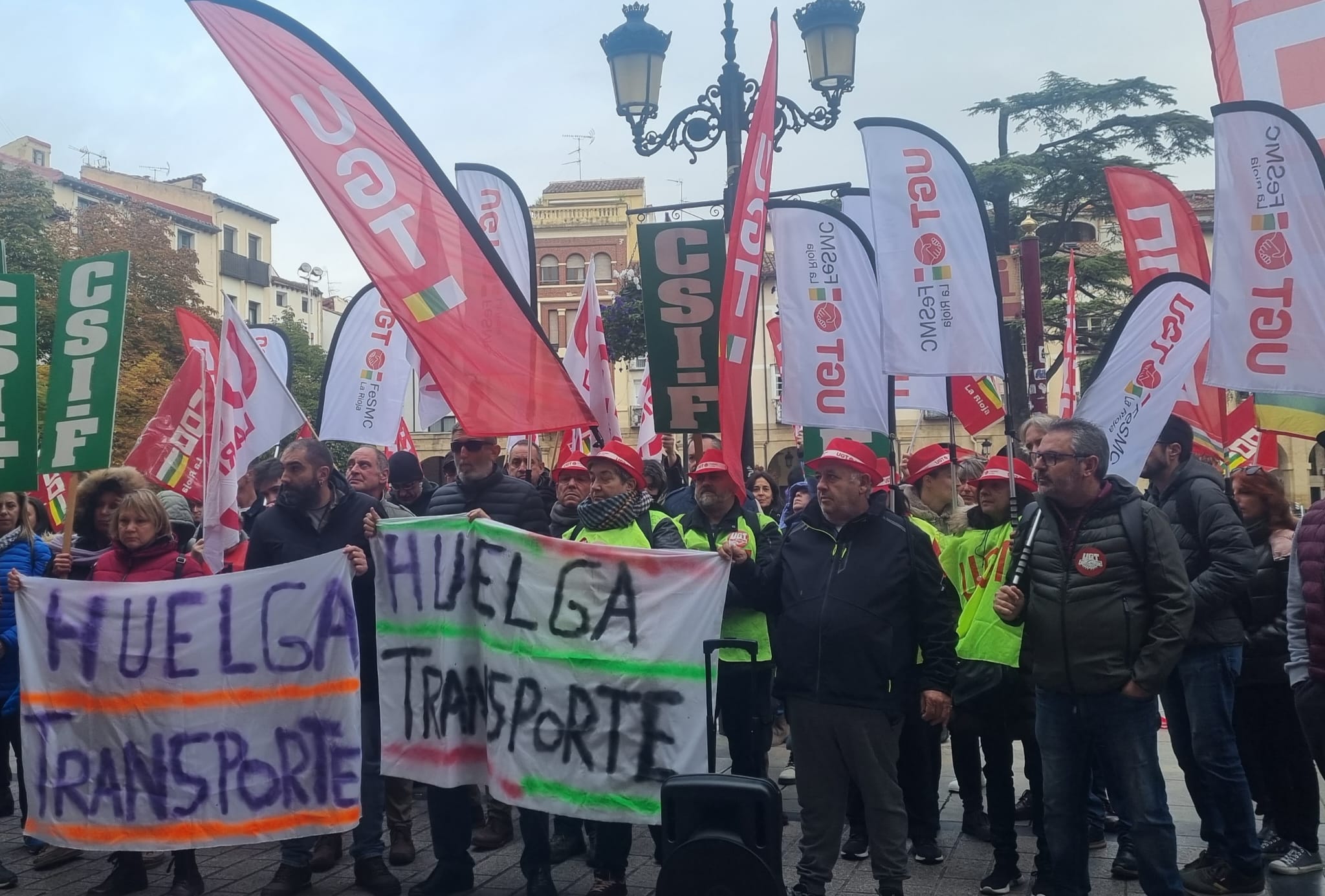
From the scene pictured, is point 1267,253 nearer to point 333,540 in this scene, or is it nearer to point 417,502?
point 333,540

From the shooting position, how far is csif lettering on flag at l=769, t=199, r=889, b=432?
7.78m

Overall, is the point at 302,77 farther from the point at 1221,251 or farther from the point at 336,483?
the point at 1221,251

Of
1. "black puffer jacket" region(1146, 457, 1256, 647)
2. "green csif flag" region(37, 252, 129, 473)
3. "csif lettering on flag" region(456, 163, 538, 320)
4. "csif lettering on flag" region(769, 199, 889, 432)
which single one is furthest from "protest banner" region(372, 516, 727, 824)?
"csif lettering on flag" region(456, 163, 538, 320)

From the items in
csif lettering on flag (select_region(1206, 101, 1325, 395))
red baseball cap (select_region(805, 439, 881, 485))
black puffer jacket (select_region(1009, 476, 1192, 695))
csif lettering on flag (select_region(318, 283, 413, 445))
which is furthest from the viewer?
csif lettering on flag (select_region(318, 283, 413, 445))

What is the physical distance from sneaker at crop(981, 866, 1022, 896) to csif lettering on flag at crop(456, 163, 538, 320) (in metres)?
6.18

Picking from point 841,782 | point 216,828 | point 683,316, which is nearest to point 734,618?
point 841,782

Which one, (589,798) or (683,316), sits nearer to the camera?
(589,798)

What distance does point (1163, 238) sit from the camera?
825 centimetres

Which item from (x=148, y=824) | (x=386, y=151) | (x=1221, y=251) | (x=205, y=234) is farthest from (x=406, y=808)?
(x=205, y=234)

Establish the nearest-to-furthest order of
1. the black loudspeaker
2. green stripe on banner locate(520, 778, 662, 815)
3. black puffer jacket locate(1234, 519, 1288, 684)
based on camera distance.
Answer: the black loudspeaker
green stripe on banner locate(520, 778, 662, 815)
black puffer jacket locate(1234, 519, 1288, 684)

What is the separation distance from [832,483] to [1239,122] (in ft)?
8.42

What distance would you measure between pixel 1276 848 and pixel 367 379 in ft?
27.5

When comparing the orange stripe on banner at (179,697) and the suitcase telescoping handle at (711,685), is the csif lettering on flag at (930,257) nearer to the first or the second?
the suitcase telescoping handle at (711,685)

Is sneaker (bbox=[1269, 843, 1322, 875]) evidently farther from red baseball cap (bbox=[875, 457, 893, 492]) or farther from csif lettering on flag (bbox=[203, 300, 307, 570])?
csif lettering on flag (bbox=[203, 300, 307, 570])
